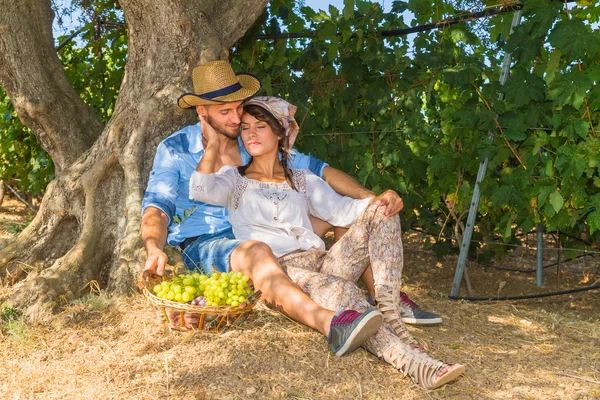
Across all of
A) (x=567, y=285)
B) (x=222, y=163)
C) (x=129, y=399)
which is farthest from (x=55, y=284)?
(x=567, y=285)

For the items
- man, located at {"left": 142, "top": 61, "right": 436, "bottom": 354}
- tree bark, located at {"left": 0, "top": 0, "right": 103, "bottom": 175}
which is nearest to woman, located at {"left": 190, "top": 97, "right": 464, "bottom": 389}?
man, located at {"left": 142, "top": 61, "right": 436, "bottom": 354}

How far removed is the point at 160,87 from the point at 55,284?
1384 mm

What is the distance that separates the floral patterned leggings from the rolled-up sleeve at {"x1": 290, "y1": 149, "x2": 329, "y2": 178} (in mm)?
592

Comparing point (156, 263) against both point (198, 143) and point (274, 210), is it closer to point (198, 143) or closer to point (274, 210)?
point (274, 210)

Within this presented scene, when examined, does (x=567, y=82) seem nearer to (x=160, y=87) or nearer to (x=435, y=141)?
(x=435, y=141)

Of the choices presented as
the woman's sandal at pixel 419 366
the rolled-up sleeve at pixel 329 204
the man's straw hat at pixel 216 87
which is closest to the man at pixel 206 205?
the man's straw hat at pixel 216 87

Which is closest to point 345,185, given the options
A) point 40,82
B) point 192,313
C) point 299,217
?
point 299,217

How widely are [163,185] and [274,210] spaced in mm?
616

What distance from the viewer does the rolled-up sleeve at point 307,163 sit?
4.05 m

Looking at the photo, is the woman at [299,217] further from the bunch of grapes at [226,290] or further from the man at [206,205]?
the bunch of grapes at [226,290]

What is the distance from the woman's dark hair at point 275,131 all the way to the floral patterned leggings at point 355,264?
0.46 m

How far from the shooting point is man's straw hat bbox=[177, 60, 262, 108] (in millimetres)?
3818

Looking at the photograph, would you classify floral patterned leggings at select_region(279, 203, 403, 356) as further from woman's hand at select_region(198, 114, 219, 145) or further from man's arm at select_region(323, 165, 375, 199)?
woman's hand at select_region(198, 114, 219, 145)

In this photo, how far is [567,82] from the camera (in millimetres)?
3842
